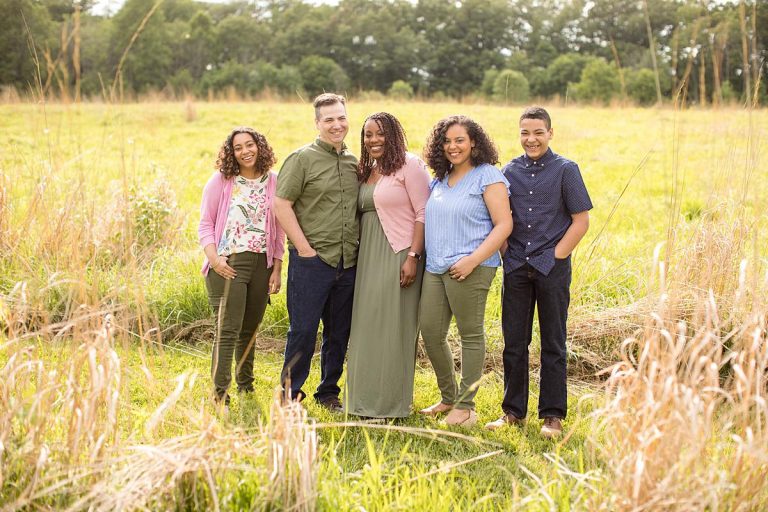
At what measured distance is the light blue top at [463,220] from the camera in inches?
162

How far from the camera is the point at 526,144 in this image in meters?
4.04

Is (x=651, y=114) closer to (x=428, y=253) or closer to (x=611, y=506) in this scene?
(x=428, y=253)

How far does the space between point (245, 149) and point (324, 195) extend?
1.67ft

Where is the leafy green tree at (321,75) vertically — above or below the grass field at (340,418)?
above

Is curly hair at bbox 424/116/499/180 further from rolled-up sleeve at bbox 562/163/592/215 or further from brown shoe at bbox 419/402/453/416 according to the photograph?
brown shoe at bbox 419/402/453/416

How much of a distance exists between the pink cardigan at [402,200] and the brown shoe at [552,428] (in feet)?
4.04

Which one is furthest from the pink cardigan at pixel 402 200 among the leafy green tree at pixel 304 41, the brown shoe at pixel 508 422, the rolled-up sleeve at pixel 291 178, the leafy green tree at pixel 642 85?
the leafy green tree at pixel 304 41

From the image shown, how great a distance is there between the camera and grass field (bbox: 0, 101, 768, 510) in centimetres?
262

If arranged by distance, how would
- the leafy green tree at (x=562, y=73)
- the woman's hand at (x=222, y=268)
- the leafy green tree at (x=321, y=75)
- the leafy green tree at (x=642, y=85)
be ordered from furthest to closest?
the leafy green tree at (x=321, y=75), the leafy green tree at (x=562, y=73), the leafy green tree at (x=642, y=85), the woman's hand at (x=222, y=268)

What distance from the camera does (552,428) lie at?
13.8 ft

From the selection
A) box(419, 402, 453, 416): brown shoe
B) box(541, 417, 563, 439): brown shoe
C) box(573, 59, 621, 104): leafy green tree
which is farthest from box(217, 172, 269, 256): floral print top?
box(573, 59, 621, 104): leafy green tree

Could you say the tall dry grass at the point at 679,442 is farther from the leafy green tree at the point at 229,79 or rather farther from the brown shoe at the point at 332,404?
the leafy green tree at the point at 229,79

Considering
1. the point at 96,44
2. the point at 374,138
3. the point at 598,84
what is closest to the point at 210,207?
the point at 374,138

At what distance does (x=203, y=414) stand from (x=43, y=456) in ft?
1.83
